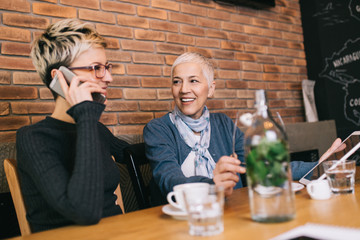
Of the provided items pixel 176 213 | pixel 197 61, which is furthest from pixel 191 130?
pixel 176 213

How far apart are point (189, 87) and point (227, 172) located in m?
0.78

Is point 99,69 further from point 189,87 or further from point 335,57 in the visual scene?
point 335,57

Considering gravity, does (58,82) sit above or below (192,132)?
above

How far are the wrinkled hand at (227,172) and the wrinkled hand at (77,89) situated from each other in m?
0.49

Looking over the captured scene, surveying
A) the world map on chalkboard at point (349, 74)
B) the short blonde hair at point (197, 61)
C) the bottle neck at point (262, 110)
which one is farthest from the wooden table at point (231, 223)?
the world map on chalkboard at point (349, 74)

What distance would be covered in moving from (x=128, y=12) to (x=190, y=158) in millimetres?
1179

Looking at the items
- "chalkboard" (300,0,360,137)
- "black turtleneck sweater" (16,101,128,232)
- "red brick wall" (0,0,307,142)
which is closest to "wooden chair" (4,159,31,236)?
"black turtleneck sweater" (16,101,128,232)

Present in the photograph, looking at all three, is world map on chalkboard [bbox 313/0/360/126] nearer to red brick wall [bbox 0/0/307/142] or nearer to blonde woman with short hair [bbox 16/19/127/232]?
red brick wall [bbox 0/0/307/142]

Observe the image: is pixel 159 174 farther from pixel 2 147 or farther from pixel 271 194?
pixel 2 147

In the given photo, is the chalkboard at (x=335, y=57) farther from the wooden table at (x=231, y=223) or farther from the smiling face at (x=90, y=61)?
the smiling face at (x=90, y=61)

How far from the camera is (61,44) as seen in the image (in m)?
1.22

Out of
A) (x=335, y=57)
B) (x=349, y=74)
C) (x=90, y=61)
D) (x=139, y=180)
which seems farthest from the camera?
(x=335, y=57)

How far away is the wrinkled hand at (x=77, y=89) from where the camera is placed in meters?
1.12

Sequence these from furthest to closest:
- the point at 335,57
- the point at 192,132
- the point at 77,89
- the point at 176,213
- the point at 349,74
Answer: the point at 335,57
the point at 349,74
the point at 192,132
the point at 77,89
the point at 176,213
